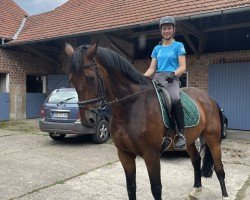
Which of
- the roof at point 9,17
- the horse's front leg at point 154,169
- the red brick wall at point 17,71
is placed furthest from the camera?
the roof at point 9,17

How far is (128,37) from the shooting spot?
13.6 metres

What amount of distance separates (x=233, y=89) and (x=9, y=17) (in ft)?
42.8

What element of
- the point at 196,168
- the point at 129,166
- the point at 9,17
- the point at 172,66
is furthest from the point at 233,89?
the point at 9,17

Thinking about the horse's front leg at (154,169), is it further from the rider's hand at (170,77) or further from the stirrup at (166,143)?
the rider's hand at (170,77)

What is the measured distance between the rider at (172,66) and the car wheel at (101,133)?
502 centimetres

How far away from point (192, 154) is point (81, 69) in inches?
108

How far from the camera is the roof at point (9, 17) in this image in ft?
51.3

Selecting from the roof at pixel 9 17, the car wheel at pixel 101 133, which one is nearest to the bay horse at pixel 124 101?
the car wheel at pixel 101 133

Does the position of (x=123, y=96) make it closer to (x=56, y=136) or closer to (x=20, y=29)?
(x=56, y=136)

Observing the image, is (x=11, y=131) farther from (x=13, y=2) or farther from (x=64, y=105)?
(x=13, y=2)

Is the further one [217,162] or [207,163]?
[207,163]

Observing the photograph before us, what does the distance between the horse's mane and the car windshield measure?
5563 mm

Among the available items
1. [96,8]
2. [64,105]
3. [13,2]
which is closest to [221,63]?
[64,105]

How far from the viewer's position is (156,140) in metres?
3.52
